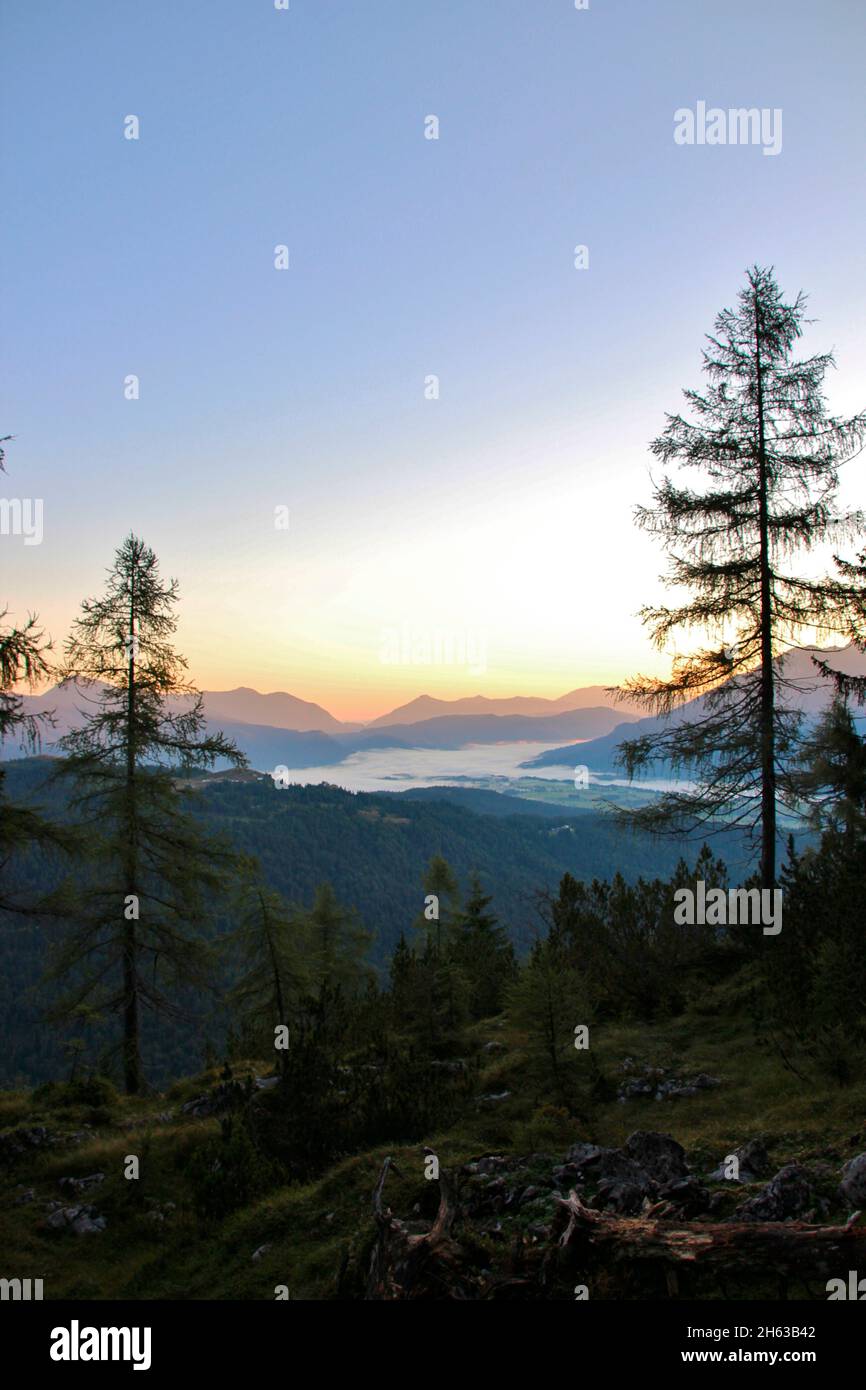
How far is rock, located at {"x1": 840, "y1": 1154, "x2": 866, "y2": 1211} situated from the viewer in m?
4.80

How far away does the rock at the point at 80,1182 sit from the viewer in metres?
9.29

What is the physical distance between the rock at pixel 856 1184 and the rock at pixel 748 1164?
3.46 feet

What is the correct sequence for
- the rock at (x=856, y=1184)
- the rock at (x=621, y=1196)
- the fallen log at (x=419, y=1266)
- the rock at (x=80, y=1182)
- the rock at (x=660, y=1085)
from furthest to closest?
1. the rock at (x=660, y=1085)
2. the rock at (x=80, y=1182)
3. the rock at (x=621, y=1196)
4. the rock at (x=856, y=1184)
5. the fallen log at (x=419, y=1266)

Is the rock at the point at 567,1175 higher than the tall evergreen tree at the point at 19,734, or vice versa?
the tall evergreen tree at the point at 19,734

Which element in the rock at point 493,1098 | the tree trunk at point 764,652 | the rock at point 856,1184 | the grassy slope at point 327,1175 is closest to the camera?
the rock at point 856,1184

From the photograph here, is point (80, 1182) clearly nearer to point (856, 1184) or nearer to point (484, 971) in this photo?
point (856, 1184)

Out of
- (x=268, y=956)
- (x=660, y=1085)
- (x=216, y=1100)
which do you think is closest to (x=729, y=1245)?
(x=660, y=1085)

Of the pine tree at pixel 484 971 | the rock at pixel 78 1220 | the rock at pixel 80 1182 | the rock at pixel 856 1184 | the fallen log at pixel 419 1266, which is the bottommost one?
the pine tree at pixel 484 971

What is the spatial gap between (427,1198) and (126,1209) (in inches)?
195

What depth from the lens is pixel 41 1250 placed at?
7.91 meters

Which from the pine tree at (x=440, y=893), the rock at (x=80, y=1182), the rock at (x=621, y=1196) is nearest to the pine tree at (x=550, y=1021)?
the rock at (x=621, y=1196)

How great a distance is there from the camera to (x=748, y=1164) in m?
6.00

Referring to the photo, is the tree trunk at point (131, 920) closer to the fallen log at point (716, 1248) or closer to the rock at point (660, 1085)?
the rock at point (660, 1085)

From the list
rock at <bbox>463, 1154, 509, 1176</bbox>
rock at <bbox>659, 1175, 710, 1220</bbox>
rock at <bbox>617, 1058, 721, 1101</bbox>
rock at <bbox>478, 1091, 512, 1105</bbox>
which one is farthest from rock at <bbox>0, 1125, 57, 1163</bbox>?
rock at <bbox>659, 1175, 710, 1220</bbox>
